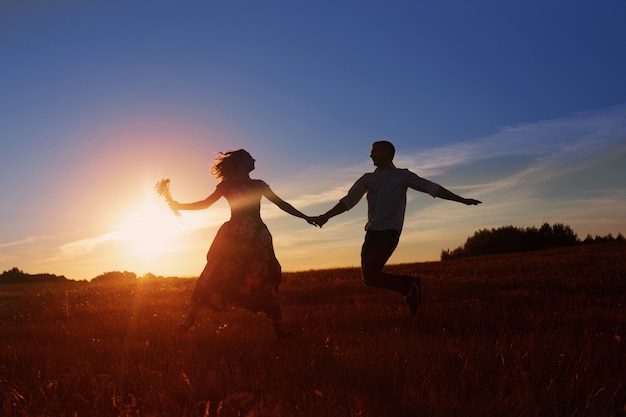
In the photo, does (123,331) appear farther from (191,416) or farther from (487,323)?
(191,416)

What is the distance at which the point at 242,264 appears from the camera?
841 cm

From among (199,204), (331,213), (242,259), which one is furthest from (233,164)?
(331,213)

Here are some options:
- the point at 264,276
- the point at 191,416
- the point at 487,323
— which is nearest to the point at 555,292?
the point at 487,323

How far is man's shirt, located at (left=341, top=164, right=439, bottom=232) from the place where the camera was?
30.7 feet

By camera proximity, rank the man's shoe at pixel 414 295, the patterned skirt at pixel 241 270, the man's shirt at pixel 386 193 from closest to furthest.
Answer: the patterned skirt at pixel 241 270 → the man's shirt at pixel 386 193 → the man's shoe at pixel 414 295

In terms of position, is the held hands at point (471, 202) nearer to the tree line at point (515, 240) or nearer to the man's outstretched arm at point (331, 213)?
the man's outstretched arm at point (331, 213)

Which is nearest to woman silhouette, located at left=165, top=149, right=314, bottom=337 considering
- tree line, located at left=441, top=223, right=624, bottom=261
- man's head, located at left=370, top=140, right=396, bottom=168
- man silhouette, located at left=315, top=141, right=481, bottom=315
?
man silhouette, located at left=315, top=141, right=481, bottom=315

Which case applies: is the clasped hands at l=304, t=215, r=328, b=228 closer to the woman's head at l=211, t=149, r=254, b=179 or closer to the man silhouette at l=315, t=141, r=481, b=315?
the man silhouette at l=315, t=141, r=481, b=315

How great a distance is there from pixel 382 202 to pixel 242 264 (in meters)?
2.40

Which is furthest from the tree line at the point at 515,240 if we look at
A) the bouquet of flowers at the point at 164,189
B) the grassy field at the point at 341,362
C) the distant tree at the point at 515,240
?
the bouquet of flowers at the point at 164,189

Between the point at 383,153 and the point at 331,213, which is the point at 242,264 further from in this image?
the point at 383,153

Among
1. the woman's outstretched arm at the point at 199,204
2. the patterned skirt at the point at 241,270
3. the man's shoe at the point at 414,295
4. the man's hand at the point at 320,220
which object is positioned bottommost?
the man's shoe at the point at 414,295

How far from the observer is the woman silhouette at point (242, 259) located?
8.37 meters

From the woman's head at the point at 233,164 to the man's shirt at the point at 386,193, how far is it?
1720 millimetres
